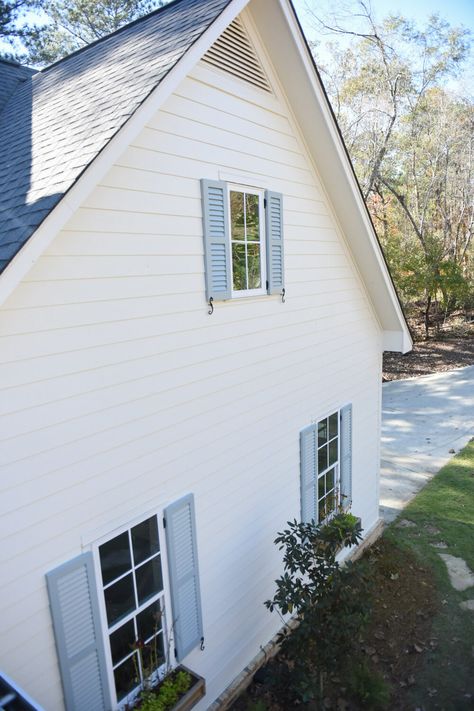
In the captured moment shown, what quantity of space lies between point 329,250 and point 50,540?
4.81m

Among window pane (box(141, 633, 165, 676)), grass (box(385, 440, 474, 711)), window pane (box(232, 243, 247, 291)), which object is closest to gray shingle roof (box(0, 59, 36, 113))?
window pane (box(232, 243, 247, 291))

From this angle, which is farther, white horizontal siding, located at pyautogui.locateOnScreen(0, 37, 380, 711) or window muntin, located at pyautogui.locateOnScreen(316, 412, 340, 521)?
window muntin, located at pyautogui.locateOnScreen(316, 412, 340, 521)

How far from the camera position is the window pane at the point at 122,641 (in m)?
4.07

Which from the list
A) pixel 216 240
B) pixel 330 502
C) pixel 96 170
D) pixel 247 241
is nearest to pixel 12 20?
pixel 247 241

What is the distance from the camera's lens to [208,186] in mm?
4512

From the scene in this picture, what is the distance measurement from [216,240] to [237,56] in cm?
188

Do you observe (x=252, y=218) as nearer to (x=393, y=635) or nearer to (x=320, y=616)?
(x=320, y=616)

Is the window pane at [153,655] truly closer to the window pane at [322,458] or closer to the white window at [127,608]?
the white window at [127,608]

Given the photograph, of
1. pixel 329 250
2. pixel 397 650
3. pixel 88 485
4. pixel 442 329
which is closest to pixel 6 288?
pixel 88 485

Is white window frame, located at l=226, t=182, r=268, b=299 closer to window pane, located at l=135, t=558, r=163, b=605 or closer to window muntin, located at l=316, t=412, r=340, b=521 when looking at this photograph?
window muntin, located at l=316, t=412, r=340, b=521

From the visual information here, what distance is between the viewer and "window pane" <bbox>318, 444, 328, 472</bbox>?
268 inches

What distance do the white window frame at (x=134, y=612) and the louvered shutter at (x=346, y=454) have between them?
3372 millimetres

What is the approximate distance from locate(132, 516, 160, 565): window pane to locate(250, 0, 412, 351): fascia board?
4.47 m

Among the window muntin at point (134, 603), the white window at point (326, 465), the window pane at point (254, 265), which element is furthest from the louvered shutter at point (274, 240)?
the window muntin at point (134, 603)
